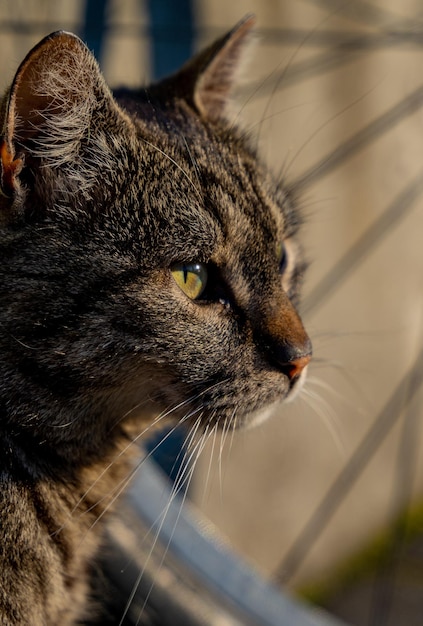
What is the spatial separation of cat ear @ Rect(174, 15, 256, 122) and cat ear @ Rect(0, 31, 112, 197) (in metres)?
0.32

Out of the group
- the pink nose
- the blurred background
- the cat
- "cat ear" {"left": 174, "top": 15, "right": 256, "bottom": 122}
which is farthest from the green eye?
the blurred background

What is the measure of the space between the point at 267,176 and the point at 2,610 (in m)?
0.71

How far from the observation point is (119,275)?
88 centimetres

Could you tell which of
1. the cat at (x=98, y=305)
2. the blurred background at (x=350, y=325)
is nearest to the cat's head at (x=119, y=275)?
the cat at (x=98, y=305)

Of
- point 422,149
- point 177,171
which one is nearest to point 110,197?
point 177,171

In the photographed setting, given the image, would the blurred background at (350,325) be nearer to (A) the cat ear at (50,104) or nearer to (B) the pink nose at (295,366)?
(B) the pink nose at (295,366)

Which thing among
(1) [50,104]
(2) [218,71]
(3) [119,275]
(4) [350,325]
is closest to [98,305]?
(3) [119,275]

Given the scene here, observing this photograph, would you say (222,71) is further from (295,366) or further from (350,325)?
(350,325)

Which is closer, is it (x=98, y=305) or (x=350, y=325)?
(x=98, y=305)

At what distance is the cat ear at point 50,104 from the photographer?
78 centimetres

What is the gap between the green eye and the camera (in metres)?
0.92

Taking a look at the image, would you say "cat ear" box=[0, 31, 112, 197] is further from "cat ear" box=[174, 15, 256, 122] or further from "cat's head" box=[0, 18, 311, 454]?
"cat ear" box=[174, 15, 256, 122]

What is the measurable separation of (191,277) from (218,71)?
44cm

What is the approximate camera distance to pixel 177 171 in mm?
946
